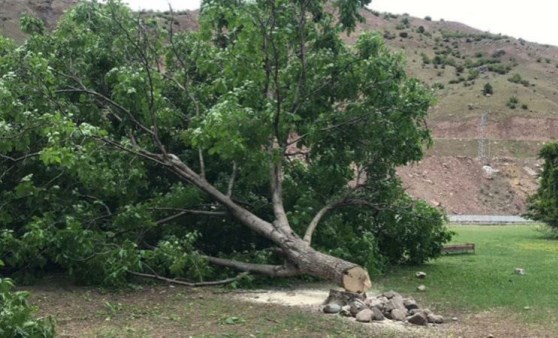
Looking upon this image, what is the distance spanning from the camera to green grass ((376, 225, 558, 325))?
293 inches

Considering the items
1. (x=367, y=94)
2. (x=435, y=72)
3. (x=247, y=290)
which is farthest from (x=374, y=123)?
(x=435, y=72)

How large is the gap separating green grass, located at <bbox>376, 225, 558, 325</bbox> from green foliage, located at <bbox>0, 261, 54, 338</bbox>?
→ 15.9ft

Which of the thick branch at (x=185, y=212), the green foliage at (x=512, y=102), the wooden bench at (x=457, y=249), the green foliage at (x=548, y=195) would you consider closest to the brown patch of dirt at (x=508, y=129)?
the green foliage at (x=512, y=102)

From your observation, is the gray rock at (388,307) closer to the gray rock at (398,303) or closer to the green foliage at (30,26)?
the gray rock at (398,303)

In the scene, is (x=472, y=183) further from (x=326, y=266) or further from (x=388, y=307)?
(x=388, y=307)

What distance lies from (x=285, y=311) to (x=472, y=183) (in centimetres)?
3469

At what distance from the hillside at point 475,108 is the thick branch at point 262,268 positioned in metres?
14.7

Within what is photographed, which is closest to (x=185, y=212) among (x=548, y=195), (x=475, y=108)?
(x=548, y=195)

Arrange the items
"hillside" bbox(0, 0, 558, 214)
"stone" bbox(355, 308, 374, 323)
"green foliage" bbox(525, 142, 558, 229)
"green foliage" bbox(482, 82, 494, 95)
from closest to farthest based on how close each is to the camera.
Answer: "stone" bbox(355, 308, 374, 323) < "green foliage" bbox(525, 142, 558, 229) < "hillside" bbox(0, 0, 558, 214) < "green foliage" bbox(482, 82, 494, 95)

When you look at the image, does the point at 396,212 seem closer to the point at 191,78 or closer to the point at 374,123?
the point at 374,123

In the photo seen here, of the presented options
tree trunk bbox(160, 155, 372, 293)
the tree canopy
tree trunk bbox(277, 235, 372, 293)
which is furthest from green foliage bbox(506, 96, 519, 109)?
tree trunk bbox(277, 235, 372, 293)

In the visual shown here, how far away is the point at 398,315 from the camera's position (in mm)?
6590

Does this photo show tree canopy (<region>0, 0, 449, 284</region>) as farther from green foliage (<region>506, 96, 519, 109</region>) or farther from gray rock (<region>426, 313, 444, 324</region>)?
green foliage (<region>506, 96, 519, 109</region>)

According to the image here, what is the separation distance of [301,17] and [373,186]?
302 centimetres
